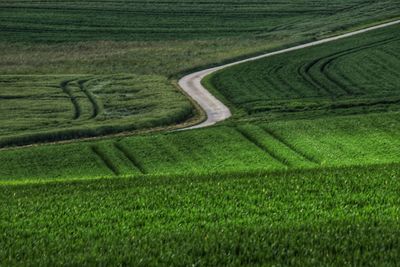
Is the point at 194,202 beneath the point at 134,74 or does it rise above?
above

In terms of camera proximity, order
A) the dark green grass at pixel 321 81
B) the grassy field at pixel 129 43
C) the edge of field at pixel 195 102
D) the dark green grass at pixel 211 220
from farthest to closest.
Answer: the dark green grass at pixel 321 81 → the grassy field at pixel 129 43 → the edge of field at pixel 195 102 → the dark green grass at pixel 211 220

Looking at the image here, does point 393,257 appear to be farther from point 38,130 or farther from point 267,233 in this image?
point 38,130

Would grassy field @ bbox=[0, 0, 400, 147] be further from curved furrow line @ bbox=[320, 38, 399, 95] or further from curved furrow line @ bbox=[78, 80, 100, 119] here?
curved furrow line @ bbox=[320, 38, 399, 95]

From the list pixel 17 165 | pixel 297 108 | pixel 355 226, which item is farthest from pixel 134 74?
pixel 355 226

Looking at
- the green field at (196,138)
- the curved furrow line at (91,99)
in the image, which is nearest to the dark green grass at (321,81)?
the green field at (196,138)

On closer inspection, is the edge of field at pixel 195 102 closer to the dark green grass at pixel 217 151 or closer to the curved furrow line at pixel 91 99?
the dark green grass at pixel 217 151

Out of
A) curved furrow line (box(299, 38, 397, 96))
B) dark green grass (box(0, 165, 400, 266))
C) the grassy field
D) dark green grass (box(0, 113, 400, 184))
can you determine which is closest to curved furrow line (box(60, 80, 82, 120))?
the grassy field
